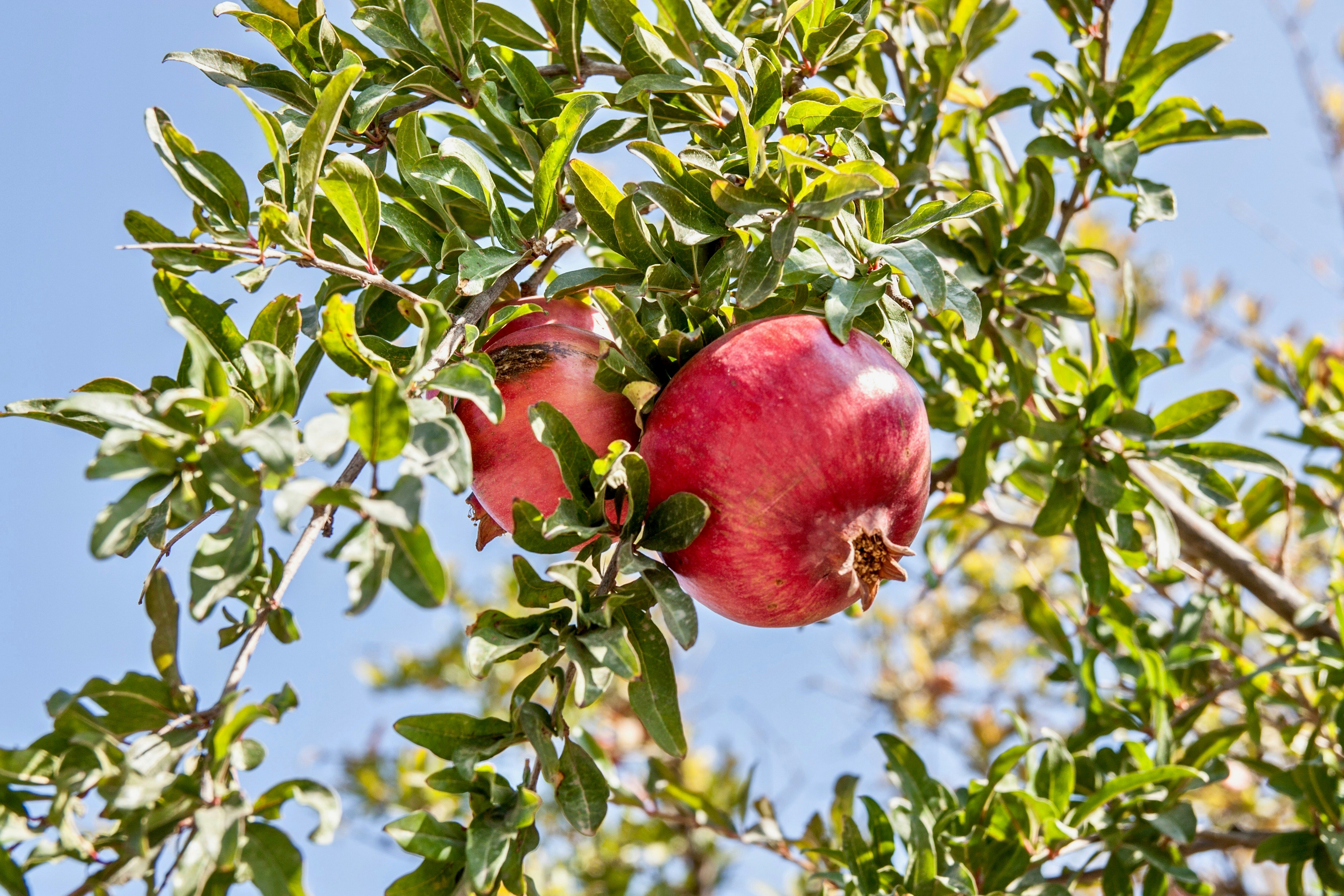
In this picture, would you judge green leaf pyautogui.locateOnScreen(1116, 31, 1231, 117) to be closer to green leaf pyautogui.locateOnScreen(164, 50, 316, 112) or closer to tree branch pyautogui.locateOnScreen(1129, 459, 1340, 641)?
tree branch pyautogui.locateOnScreen(1129, 459, 1340, 641)

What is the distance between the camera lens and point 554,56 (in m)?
1.37

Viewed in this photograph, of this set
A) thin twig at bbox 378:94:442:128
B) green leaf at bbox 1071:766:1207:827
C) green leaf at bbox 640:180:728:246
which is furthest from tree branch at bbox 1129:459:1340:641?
thin twig at bbox 378:94:442:128

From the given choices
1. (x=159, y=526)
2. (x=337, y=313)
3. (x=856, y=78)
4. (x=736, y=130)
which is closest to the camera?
(x=337, y=313)

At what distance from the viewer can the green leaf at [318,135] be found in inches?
34.8

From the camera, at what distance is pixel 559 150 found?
1.01m

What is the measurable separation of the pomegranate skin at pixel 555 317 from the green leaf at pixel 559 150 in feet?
0.37

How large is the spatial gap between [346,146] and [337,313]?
446mm

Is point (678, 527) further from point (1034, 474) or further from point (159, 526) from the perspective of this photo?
point (1034, 474)

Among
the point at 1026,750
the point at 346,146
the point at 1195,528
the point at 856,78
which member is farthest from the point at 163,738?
the point at 1195,528

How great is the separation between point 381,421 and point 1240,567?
174 cm

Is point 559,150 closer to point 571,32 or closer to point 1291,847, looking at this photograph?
point 571,32

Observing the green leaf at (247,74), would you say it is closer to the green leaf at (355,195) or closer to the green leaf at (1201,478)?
the green leaf at (355,195)

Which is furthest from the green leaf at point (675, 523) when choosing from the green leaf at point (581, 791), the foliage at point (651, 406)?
the green leaf at point (581, 791)

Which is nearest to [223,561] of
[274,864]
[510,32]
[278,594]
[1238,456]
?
[278,594]
